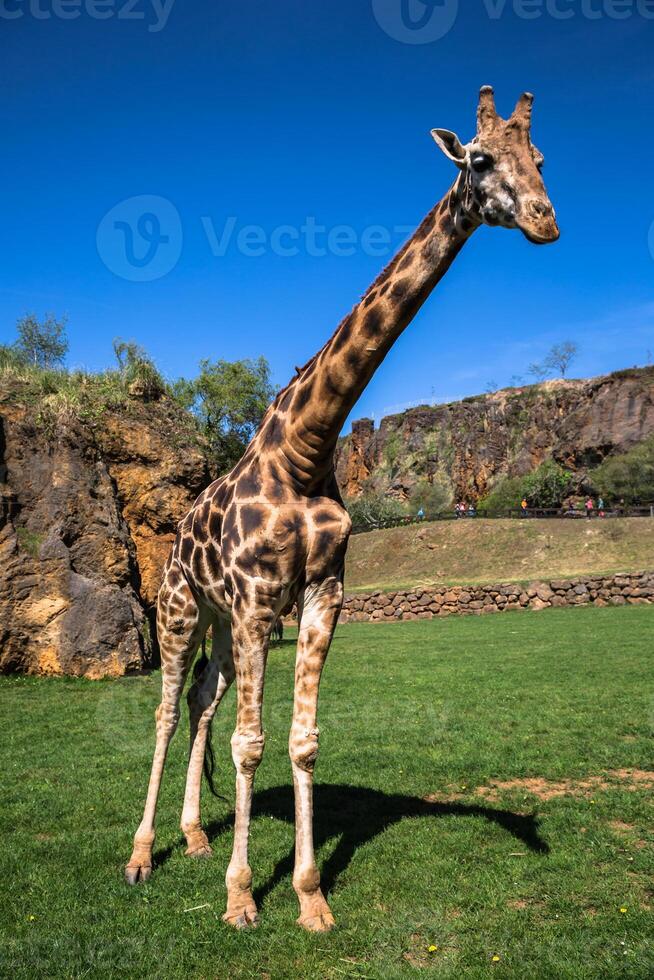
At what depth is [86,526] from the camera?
14242 mm

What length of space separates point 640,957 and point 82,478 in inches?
520

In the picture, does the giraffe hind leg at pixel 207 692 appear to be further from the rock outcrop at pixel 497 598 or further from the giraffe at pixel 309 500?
the rock outcrop at pixel 497 598

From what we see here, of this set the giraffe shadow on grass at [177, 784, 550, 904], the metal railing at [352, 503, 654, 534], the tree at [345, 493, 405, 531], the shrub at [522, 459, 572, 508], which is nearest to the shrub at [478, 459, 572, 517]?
the shrub at [522, 459, 572, 508]

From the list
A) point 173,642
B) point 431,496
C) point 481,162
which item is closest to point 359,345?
point 481,162

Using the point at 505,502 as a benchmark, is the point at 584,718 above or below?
below

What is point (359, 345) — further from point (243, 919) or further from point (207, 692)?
point (243, 919)

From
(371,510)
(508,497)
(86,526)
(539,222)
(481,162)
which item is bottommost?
(86,526)

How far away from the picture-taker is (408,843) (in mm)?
5281

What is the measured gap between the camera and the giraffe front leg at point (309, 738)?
4211 millimetres

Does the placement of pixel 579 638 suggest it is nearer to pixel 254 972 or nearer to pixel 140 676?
pixel 140 676

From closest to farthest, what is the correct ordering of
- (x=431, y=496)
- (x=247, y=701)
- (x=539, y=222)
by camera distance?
(x=539, y=222) → (x=247, y=701) → (x=431, y=496)

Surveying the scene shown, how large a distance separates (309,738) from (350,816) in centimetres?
194

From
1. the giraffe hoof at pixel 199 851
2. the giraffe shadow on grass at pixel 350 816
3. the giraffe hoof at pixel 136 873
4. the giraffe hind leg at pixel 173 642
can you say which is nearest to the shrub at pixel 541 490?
the giraffe shadow on grass at pixel 350 816

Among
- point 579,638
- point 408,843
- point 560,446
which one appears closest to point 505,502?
point 560,446
